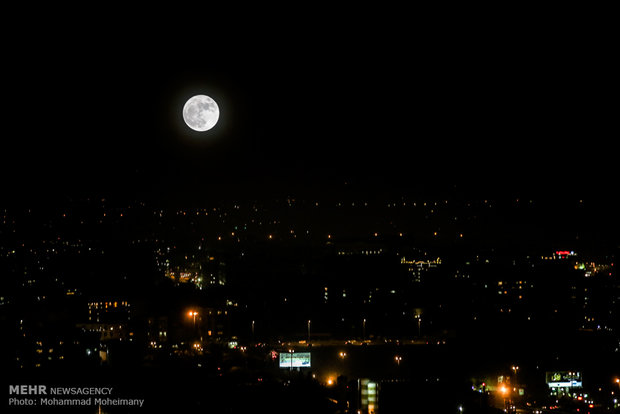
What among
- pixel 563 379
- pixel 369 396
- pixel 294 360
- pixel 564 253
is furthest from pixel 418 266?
pixel 369 396

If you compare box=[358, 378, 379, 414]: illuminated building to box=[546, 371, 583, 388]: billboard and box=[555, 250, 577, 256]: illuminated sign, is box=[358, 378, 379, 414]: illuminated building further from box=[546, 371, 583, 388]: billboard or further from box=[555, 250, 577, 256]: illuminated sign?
box=[555, 250, 577, 256]: illuminated sign

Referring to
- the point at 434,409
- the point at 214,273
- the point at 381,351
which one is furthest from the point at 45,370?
the point at 214,273

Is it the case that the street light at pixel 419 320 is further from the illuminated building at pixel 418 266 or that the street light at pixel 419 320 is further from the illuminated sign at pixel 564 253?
the illuminated sign at pixel 564 253

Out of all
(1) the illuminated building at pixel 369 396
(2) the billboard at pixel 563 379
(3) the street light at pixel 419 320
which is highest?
(3) the street light at pixel 419 320

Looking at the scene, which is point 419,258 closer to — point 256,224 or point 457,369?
point 256,224

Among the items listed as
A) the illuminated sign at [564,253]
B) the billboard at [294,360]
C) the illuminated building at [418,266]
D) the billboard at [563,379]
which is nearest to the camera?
the billboard at [294,360]

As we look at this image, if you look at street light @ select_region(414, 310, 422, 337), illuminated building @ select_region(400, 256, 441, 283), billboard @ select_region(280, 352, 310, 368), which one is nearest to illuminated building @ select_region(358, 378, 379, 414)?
billboard @ select_region(280, 352, 310, 368)

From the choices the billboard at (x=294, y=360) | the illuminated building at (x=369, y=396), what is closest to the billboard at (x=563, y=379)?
the billboard at (x=294, y=360)
